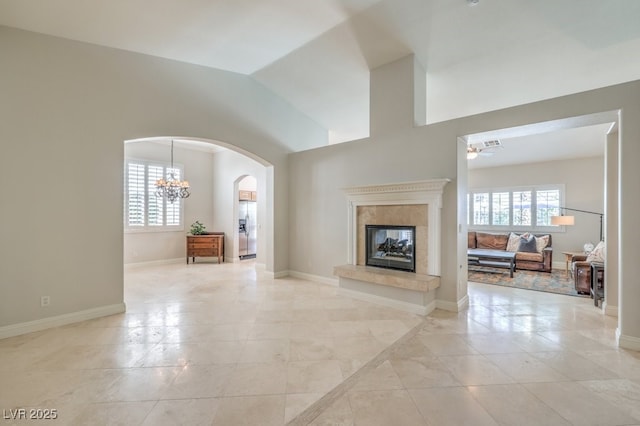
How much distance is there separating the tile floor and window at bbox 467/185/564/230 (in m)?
4.40

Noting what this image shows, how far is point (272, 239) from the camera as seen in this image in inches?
240

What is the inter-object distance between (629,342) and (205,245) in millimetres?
8072

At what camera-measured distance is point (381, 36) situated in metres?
4.07

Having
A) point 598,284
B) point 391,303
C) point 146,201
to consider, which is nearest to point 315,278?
point 391,303

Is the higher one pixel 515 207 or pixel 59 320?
pixel 515 207

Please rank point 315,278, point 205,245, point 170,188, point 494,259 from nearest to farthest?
point 315,278 → point 494,259 → point 170,188 → point 205,245

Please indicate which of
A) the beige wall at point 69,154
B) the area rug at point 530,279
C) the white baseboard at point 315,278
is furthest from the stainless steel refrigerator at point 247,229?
the area rug at point 530,279

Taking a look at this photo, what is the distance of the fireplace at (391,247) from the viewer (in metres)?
4.40

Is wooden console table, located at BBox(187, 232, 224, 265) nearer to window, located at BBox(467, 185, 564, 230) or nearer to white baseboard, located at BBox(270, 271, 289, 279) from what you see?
white baseboard, located at BBox(270, 271, 289, 279)

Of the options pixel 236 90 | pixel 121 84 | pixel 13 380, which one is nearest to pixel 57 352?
pixel 13 380

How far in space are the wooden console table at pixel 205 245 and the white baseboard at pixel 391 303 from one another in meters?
4.46

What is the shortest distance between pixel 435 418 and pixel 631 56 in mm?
5563

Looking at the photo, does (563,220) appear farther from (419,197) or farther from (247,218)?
(247,218)

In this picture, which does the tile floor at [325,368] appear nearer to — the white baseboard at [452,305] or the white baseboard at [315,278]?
the white baseboard at [452,305]
